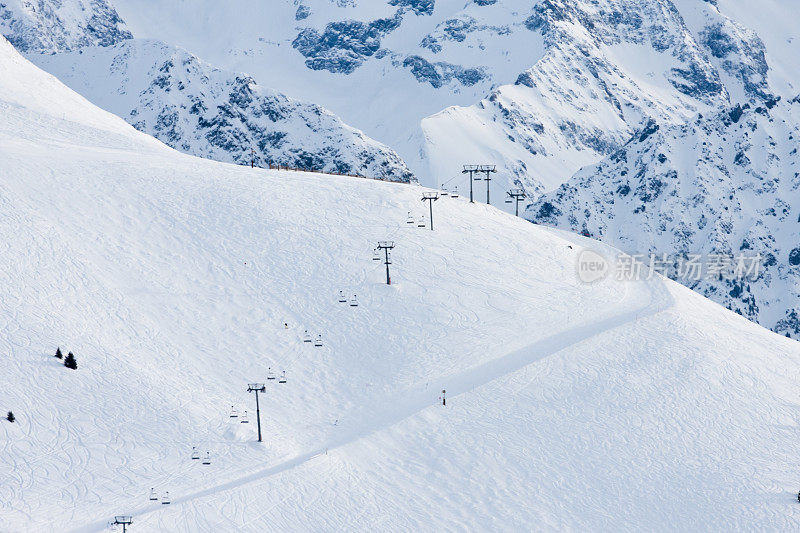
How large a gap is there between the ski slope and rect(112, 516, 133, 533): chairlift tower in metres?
1.00

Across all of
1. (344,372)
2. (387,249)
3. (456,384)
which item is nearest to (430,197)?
(387,249)

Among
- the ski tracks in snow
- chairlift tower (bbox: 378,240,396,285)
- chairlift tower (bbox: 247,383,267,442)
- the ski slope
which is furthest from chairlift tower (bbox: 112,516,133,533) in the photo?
chairlift tower (bbox: 378,240,396,285)

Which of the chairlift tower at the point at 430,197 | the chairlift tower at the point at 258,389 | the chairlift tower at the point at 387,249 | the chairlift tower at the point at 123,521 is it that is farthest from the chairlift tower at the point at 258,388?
the chairlift tower at the point at 430,197

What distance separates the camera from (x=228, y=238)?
106m

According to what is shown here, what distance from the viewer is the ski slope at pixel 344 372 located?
245ft

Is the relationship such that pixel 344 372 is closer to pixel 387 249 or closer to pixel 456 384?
pixel 456 384

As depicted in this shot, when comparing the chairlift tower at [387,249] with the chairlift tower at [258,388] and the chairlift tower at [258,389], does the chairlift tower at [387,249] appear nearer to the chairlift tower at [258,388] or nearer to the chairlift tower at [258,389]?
the chairlift tower at [258,388]

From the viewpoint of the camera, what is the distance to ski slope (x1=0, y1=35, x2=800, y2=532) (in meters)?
74.8

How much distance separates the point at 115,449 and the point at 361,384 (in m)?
20.7

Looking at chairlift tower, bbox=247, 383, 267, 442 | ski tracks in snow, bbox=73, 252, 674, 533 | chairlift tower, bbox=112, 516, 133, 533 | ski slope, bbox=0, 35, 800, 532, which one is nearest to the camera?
chairlift tower, bbox=112, 516, 133, 533

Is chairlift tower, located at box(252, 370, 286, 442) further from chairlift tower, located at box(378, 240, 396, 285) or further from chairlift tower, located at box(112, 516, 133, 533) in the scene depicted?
chairlift tower, located at box(378, 240, 396, 285)

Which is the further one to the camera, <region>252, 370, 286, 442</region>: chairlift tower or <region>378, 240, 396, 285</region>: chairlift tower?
<region>378, 240, 396, 285</region>: chairlift tower

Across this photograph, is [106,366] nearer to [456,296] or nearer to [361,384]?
[361,384]

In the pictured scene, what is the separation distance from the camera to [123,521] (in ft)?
215
